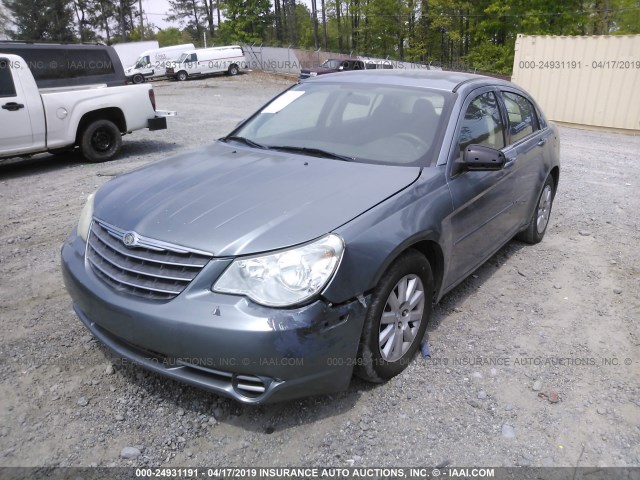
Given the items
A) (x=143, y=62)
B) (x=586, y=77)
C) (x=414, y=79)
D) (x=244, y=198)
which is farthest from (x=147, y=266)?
(x=143, y=62)

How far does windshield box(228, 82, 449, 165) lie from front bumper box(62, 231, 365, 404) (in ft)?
4.22

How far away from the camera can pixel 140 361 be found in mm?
2541

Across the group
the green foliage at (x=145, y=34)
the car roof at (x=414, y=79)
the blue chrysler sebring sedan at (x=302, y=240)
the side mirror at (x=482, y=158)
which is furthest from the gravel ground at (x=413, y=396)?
the green foliage at (x=145, y=34)

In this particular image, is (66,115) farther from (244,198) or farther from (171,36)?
(171,36)

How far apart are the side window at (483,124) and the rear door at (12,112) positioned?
656 cm

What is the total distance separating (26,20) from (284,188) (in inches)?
2405

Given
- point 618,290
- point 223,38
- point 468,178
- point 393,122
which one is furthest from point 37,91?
point 223,38

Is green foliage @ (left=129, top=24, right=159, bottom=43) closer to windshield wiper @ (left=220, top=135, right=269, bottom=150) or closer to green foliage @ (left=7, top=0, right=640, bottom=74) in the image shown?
green foliage @ (left=7, top=0, right=640, bottom=74)

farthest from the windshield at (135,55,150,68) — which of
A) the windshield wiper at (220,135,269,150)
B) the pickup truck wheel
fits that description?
the windshield wiper at (220,135,269,150)

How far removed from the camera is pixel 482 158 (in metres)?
3.26

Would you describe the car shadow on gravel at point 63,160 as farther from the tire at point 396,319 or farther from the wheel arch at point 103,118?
the tire at point 396,319

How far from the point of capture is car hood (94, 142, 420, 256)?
2465 millimetres

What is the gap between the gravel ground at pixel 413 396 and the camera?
2.49 metres

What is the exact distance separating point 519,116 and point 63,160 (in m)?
7.39
